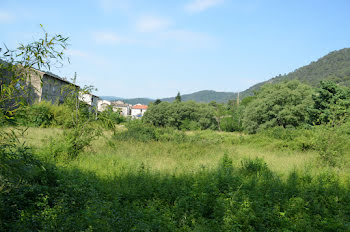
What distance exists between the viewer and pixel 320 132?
10.9m

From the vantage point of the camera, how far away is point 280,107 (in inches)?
1188

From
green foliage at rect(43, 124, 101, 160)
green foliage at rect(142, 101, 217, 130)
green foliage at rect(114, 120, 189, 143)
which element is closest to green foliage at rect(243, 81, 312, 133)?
green foliage at rect(142, 101, 217, 130)

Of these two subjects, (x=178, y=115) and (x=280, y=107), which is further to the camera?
(x=178, y=115)

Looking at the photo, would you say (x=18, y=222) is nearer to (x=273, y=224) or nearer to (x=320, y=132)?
(x=273, y=224)

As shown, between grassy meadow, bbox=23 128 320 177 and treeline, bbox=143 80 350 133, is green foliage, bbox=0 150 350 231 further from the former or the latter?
treeline, bbox=143 80 350 133

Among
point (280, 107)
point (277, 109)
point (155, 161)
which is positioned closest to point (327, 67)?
point (280, 107)

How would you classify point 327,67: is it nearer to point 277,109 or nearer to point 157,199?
point 277,109

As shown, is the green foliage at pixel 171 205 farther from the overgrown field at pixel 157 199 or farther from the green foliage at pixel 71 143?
the green foliage at pixel 71 143

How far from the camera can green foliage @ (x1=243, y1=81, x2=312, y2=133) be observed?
96.2 feet

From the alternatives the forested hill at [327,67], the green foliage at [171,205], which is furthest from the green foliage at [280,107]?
the forested hill at [327,67]

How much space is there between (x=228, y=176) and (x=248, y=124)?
89.6 ft

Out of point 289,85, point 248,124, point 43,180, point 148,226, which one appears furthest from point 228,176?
point 289,85

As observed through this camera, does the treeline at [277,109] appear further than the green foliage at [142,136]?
Yes

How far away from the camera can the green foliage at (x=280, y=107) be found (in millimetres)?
29312
